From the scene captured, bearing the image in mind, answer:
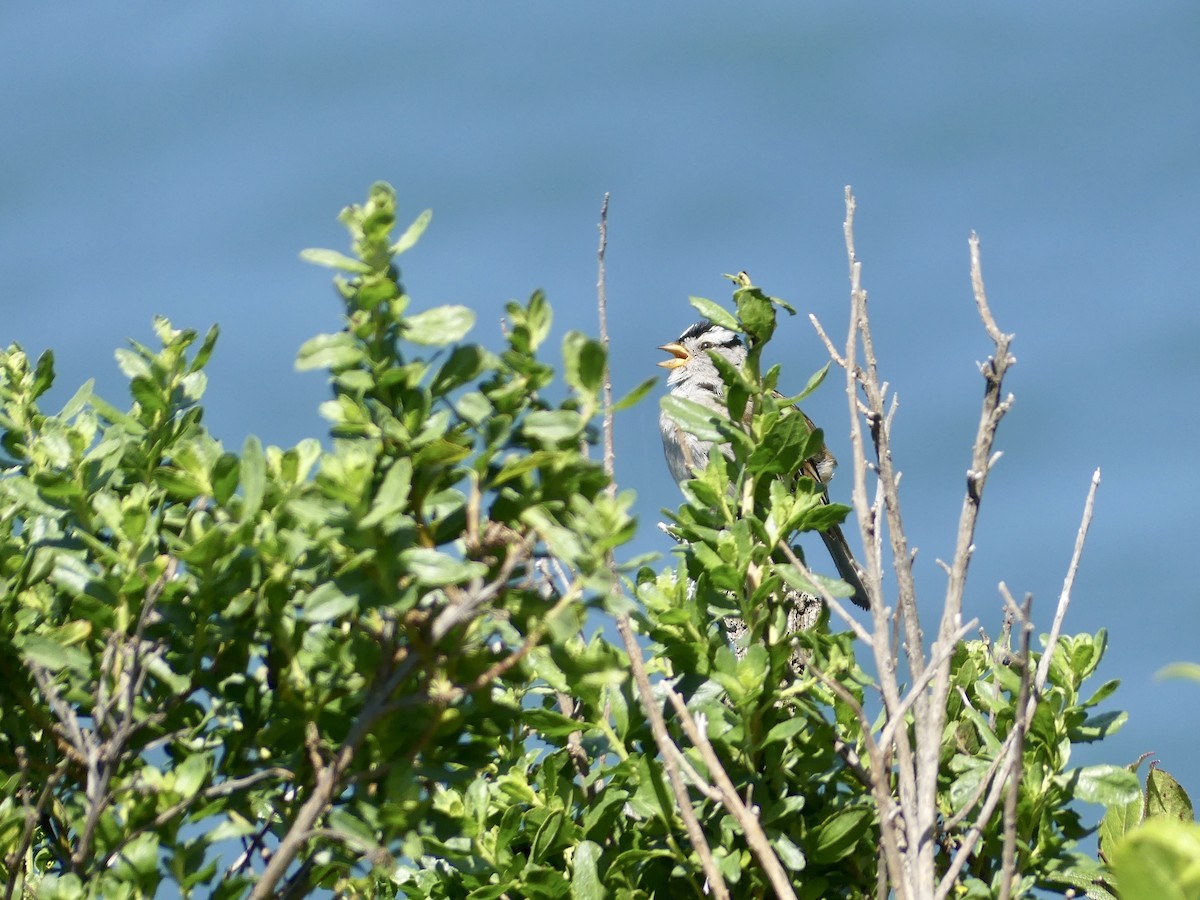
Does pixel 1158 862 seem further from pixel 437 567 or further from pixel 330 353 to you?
pixel 330 353

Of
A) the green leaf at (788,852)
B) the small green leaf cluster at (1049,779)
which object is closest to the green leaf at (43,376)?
the green leaf at (788,852)

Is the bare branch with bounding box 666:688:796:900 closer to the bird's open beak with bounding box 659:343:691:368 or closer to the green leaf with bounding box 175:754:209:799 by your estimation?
the green leaf with bounding box 175:754:209:799

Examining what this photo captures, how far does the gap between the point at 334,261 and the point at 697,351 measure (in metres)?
9.21

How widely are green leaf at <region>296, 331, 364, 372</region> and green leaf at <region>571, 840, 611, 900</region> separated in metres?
0.92

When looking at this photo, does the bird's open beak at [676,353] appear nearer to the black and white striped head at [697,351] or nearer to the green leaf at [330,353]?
the black and white striped head at [697,351]

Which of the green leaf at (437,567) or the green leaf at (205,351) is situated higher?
the green leaf at (205,351)

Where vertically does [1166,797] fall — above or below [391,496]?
below

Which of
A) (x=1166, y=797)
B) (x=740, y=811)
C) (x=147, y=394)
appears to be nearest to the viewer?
(x=740, y=811)

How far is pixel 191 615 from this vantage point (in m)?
1.93

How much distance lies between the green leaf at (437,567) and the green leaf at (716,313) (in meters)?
1.04

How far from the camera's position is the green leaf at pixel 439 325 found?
175 centimetres

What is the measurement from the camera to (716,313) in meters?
2.59

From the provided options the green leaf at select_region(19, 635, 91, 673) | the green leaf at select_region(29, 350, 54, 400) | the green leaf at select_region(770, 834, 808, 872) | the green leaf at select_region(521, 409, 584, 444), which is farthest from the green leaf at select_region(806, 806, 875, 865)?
the green leaf at select_region(29, 350, 54, 400)

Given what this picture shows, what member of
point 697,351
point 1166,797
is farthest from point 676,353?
point 1166,797
